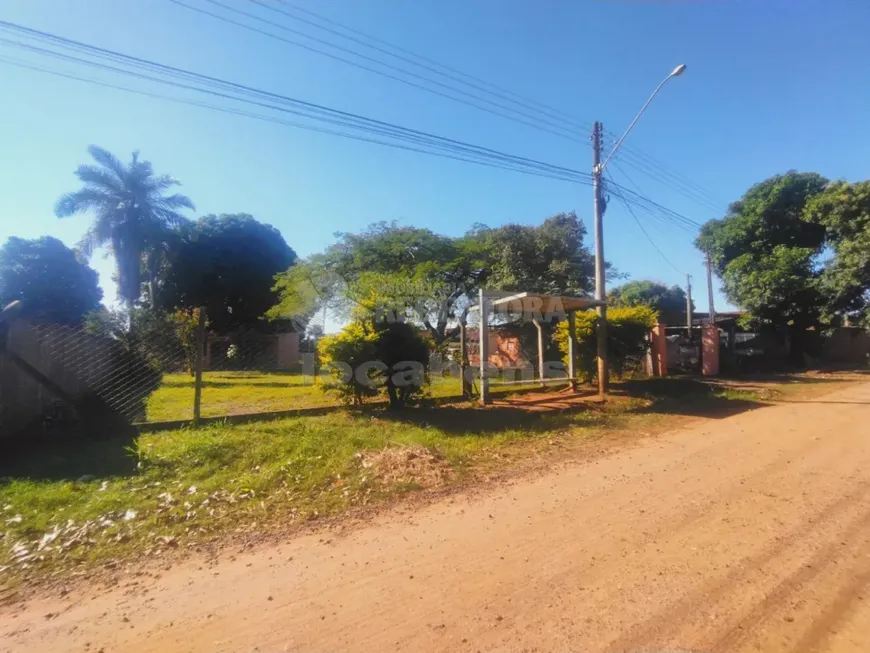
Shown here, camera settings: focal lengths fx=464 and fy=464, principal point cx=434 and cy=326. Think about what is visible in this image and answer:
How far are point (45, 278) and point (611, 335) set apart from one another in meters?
24.9

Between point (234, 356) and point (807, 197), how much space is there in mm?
24902

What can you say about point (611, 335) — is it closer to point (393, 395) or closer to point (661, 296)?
point (393, 395)

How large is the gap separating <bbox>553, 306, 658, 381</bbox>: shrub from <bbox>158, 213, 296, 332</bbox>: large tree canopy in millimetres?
19104

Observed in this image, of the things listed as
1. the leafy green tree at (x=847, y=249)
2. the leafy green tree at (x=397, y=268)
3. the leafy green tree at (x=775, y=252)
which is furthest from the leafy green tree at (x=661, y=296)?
the leafy green tree at (x=397, y=268)

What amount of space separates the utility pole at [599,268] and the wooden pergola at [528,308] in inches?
15.3

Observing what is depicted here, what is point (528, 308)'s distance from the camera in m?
11.8

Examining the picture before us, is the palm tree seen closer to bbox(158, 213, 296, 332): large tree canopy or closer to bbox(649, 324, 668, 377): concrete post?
bbox(158, 213, 296, 332): large tree canopy

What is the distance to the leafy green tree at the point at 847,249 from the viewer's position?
1773cm

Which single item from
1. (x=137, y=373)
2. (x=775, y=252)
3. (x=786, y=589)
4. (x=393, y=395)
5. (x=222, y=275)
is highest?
(x=222, y=275)

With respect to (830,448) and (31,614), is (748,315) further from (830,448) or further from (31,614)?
(31,614)

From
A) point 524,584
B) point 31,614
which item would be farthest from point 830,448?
point 31,614

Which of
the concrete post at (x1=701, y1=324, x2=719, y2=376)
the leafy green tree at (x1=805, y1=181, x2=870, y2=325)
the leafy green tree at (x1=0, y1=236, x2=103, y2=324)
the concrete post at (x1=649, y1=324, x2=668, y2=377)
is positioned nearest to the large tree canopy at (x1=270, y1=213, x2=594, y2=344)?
the concrete post at (x1=649, y1=324, x2=668, y2=377)

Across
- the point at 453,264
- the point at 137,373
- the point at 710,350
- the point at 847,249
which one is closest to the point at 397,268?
the point at 453,264

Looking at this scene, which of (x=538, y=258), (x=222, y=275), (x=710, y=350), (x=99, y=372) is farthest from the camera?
(x=222, y=275)
